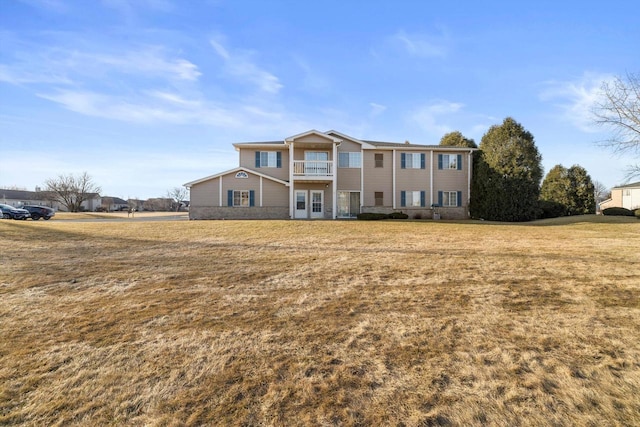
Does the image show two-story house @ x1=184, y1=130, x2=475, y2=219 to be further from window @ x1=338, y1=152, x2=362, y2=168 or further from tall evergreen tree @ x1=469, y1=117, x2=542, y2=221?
tall evergreen tree @ x1=469, y1=117, x2=542, y2=221

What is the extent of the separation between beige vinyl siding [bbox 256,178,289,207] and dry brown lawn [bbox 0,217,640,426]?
15527 millimetres

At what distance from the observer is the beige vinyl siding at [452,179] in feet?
80.7

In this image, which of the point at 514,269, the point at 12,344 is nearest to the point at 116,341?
the point at 12,344

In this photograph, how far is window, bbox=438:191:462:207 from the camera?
24.7 metres

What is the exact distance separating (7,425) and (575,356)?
16.5 feet

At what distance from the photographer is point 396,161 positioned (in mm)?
24141

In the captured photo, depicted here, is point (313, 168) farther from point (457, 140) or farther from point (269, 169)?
point (457, 140)

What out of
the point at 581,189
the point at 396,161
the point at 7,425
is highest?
the point at 396,161

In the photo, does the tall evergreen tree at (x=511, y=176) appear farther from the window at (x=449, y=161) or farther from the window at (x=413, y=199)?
the window at (x=413, y=199)

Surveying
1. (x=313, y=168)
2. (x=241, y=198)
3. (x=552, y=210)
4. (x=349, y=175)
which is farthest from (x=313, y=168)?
(x=552, y=210)

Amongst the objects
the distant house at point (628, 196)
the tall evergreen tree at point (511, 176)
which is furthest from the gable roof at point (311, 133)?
the distant house at point (628, 196)

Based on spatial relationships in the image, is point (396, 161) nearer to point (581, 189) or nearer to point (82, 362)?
point (581, 189)

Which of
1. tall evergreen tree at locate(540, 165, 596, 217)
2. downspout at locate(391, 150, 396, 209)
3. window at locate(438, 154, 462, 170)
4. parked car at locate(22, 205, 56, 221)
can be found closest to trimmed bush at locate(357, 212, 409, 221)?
downspout at locate(391, 150, 396, 209)

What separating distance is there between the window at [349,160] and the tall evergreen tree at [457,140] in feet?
37.9
